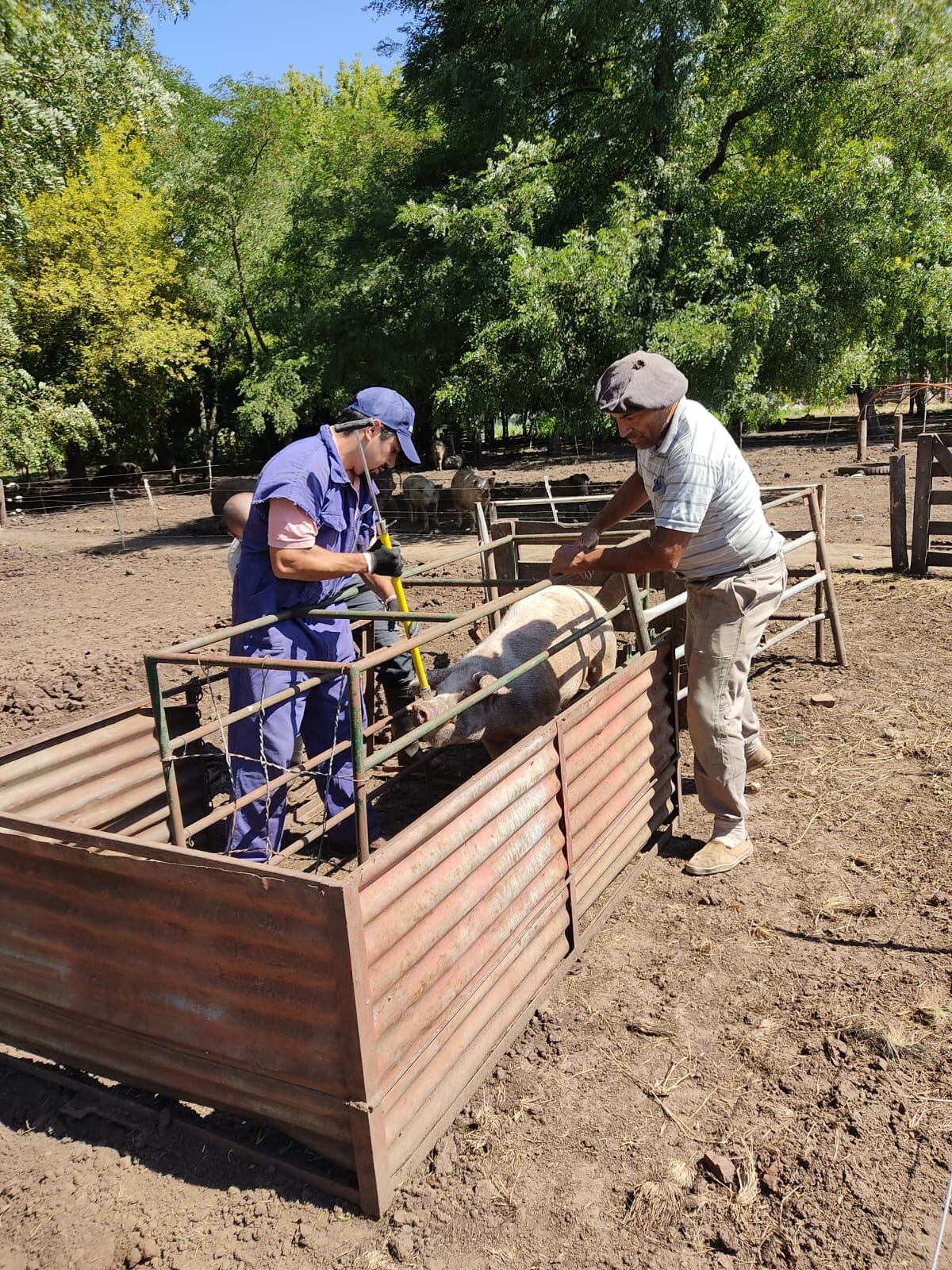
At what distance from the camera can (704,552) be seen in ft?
13.2

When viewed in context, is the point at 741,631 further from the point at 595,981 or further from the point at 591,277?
the point at 591,277

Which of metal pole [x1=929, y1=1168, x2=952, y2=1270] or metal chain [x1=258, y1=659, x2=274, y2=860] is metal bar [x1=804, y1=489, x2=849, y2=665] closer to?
metal chain [x1=258, y1=659, x2=274, y2=860]

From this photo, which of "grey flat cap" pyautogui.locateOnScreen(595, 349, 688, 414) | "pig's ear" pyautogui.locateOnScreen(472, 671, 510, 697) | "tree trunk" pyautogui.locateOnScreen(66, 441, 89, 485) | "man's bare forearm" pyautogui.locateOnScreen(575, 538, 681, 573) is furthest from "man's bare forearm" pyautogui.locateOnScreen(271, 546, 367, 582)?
"tree trunk" pyautogui.locateOnScreen(66, 441, 89, 485)

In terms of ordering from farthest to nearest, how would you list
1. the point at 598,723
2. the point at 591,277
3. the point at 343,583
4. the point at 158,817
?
the point at 591,277 → the point at 343,583 → the point at 158,817 → the point at 598,723

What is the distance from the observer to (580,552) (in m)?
3.97

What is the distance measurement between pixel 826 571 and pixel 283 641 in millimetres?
4337

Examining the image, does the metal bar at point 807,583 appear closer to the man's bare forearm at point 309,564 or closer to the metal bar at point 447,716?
the metal bar at point 447,716

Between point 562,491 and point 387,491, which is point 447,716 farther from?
point 387,491

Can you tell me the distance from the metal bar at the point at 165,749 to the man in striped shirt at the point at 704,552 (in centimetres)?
165

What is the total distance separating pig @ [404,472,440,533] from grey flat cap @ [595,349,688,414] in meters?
13.0

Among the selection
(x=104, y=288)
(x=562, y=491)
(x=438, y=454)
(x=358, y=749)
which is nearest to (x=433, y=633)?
(x=358, y=749)

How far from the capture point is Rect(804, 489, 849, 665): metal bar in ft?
21.7

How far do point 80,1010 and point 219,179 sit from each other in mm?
29360

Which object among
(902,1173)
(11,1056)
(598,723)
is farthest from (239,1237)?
(598,723)
